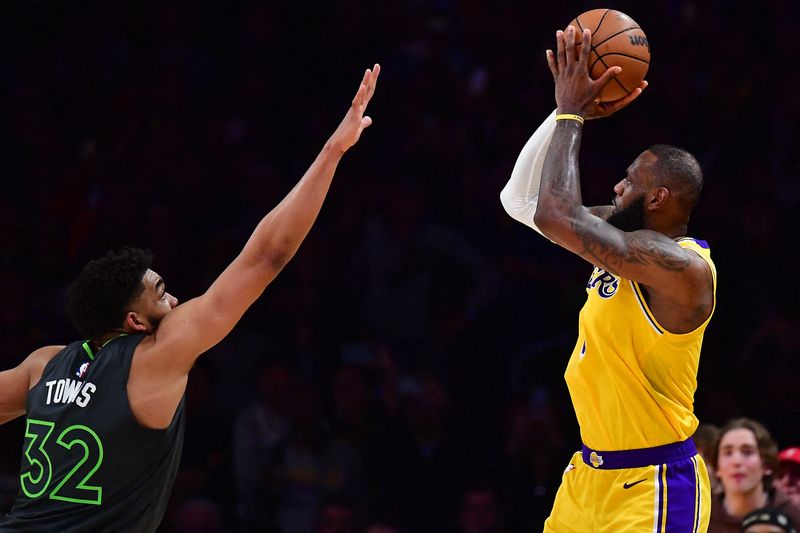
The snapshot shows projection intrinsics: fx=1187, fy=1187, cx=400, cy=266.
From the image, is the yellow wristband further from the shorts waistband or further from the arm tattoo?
the shorts waistband

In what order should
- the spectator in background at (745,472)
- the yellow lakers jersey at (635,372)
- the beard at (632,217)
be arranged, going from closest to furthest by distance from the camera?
1. the yellow lakers jersey at (635,372)
2. the beard at (632,217)
3. the spectator in background at (745,472)

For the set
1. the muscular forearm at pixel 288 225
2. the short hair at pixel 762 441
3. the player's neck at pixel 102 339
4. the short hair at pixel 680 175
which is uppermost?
the short hair at pixel 680 175

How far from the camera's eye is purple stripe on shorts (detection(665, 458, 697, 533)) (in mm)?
3994

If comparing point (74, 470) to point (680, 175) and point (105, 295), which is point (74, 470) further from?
point (680, 175)

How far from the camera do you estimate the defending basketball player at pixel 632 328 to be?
155 inches

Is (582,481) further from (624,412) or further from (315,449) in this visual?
(315,449)

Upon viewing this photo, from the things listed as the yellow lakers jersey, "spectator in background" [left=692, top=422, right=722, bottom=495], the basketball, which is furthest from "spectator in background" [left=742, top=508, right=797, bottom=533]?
the basketball

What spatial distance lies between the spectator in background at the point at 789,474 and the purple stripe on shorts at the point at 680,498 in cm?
258

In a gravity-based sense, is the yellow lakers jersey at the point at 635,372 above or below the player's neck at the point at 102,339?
below

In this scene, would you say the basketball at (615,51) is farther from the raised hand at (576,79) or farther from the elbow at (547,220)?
the elbow at (547,220)

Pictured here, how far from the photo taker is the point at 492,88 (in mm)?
8430

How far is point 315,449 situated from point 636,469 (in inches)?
129

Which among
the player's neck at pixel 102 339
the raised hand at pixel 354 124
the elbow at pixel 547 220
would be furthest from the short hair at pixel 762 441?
the player's neck at pixel 102 339

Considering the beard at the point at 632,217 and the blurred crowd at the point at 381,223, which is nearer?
the beard at the point at 632,217
